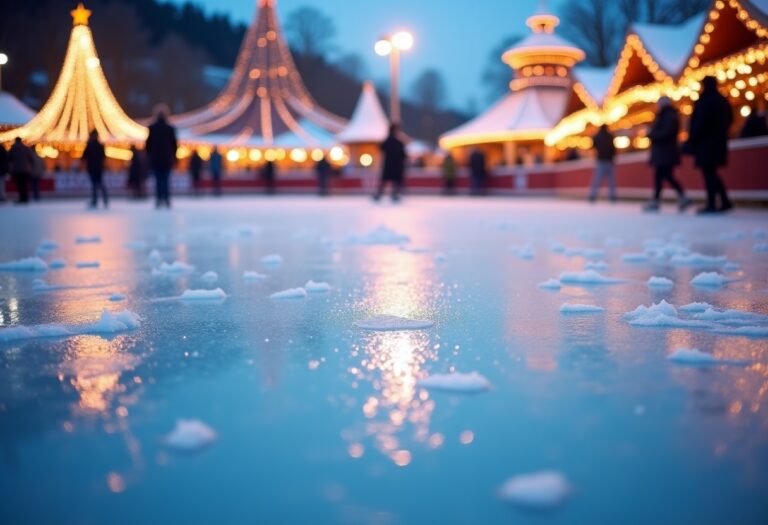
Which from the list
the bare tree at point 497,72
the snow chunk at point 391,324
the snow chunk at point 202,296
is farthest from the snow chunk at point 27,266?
the bare tree at point 497,72

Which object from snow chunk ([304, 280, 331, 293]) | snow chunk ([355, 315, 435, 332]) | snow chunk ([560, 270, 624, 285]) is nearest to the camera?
snow chunk ([355, 315, 435, 332])

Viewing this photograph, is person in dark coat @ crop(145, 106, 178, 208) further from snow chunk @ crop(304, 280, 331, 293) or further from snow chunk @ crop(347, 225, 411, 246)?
snow chunk @ crop(304, 280, 331, 293)

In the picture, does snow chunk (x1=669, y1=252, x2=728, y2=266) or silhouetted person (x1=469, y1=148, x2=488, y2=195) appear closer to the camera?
snow chunk (x1=669, y1=252, x2=728, y2=266)

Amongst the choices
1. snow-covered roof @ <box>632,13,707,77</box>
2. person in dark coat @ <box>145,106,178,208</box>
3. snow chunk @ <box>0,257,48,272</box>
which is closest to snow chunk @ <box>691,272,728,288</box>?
snow chunk @ <box>0,257,48,272</box>

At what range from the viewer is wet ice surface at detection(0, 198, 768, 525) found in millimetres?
933

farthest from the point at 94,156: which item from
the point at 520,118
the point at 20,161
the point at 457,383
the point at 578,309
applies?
the point at 520,118

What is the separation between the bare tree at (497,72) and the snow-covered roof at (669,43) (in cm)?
3350

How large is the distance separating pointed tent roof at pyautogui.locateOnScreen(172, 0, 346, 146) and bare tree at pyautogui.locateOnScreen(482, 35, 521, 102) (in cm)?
2260

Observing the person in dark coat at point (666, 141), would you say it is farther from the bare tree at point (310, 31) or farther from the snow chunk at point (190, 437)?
the bare tree at point (310, 31)

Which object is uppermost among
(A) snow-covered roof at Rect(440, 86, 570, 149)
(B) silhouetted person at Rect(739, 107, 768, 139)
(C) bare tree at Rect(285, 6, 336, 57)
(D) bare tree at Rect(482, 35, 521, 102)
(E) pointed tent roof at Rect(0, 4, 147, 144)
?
(C) bare tree at Rect(285, 6, 336, 57)

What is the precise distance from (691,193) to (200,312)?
12.7m

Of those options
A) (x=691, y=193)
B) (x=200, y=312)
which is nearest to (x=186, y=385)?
(x=200, y=312)

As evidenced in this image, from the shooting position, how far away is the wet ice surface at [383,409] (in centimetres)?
93

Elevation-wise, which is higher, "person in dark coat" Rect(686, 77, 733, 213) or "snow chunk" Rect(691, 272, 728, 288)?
"person in dark coat" Rect(686, 77, 733, 213)
